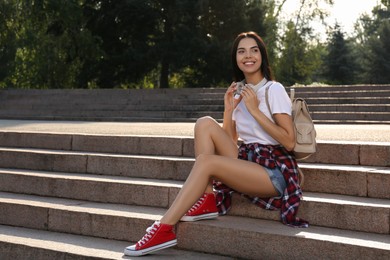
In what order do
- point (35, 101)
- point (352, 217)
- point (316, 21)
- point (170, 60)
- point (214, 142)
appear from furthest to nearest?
point (316, 21)
point (170, 60)
point (35, 101)
point (214, 142)
point (352, 217)

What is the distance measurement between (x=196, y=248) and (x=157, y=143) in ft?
6.58

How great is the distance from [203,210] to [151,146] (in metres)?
1.95

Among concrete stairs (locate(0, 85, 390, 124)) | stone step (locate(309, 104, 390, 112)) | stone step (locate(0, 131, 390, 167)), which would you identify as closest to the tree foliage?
concrete stairs (locate(0, 85, 390, 124))

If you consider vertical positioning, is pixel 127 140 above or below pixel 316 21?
below


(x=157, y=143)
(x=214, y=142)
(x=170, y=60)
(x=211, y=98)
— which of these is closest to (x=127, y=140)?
(x=157, y=143)

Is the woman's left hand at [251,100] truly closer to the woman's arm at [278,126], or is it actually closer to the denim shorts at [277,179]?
the woman's arm at [278,126]

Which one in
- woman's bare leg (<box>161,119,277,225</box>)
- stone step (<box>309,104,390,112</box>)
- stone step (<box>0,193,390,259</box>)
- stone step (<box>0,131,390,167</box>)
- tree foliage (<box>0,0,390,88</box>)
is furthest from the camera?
tree foliage (<box>0,0,390,88</box>)

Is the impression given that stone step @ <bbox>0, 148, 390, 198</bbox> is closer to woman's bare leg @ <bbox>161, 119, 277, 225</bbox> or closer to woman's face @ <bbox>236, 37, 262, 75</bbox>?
woman's bare leg @ <bbox>161, 119, 277, 225</bbox>

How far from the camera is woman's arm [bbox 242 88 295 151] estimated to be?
13.5ft

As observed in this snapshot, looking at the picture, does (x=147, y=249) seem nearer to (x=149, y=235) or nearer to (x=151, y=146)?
(x=149, y=235)

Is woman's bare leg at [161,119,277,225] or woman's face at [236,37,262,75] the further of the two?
woman's face at [236,37,262,75]

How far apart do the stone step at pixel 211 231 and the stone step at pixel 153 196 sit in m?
0.09

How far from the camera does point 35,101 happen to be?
16859 mm

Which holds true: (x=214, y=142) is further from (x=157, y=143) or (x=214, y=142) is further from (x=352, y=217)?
(x=157, y=143)
